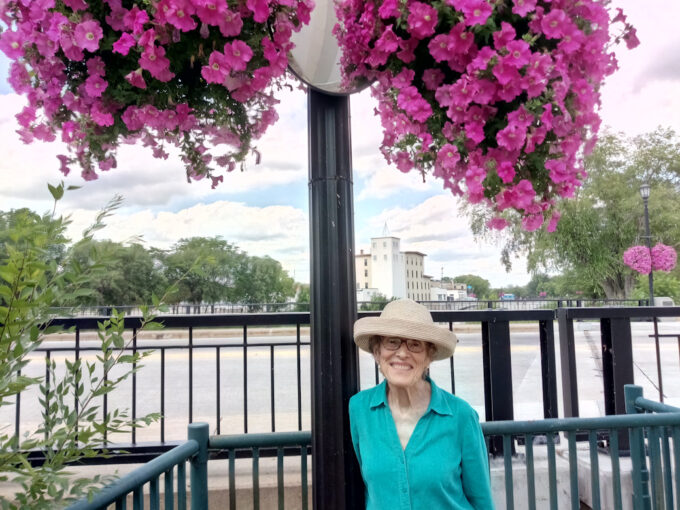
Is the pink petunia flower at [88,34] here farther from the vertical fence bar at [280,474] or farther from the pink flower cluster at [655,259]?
the pink flower cluster at [655,259]

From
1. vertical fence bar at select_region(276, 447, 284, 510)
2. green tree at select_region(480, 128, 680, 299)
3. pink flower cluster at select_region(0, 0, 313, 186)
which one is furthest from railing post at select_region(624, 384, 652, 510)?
green tree at select_region(480, 128, 680, 299)

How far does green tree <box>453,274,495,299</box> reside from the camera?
64.1m

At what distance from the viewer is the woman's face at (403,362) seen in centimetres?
135

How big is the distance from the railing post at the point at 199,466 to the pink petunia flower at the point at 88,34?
104cm

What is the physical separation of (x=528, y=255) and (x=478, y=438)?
34058 millimetres

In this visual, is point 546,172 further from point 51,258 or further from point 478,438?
point 51,258

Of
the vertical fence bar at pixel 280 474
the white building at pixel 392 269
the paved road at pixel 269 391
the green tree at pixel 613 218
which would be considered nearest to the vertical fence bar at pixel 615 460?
the vertical fence bar at pixel 280 474

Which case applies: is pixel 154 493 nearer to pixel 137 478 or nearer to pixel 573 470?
pixel 137 478

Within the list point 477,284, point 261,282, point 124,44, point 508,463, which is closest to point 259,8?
point 124,44

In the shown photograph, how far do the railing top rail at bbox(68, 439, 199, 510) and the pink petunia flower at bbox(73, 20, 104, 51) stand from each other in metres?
0.85

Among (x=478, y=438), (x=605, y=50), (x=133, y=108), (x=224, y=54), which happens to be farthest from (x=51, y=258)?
(x=605, y=50)

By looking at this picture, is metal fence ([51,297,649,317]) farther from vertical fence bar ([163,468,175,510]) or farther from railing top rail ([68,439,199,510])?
vertical fence bar ([163,468,175,510])

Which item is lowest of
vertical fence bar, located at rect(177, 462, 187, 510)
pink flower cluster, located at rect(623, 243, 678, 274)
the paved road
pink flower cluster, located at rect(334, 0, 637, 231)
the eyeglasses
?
the paved road

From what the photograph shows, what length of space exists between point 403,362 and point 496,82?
745 mm
